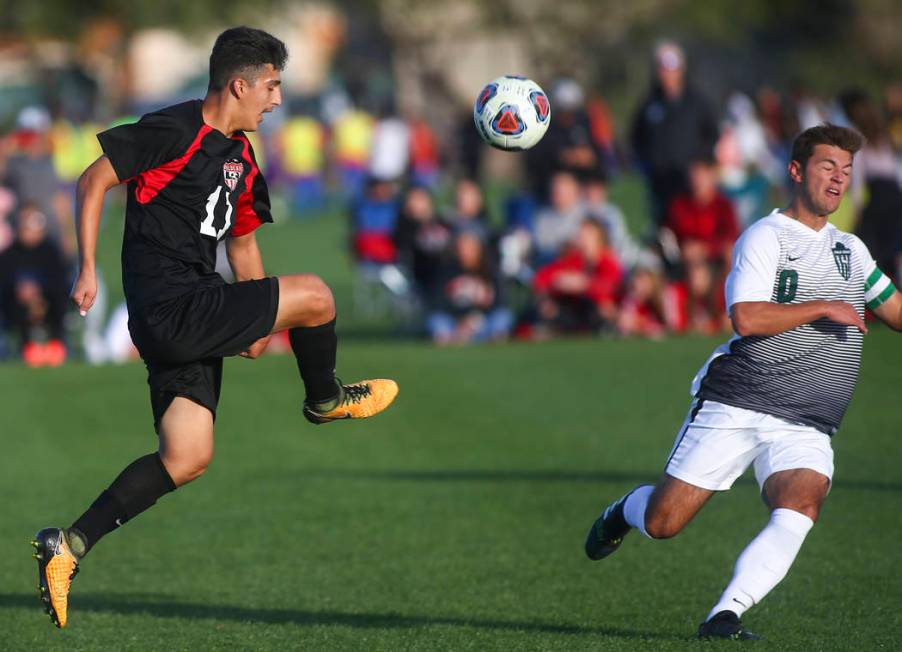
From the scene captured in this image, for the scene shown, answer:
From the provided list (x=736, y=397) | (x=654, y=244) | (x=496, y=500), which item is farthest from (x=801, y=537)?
Result: (x=654, y=244)

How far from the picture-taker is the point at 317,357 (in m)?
6.15

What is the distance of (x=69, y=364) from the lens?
15.2 metres

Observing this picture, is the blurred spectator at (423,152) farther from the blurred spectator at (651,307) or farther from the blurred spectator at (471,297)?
the blurred spectator at (651,307)

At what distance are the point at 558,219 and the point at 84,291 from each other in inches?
428

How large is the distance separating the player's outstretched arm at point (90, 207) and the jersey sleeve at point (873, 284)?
2911 mm

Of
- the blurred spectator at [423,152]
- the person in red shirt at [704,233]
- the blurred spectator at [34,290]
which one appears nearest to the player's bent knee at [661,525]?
the person in red shirt at [704,233]

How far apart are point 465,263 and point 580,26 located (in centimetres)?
2535

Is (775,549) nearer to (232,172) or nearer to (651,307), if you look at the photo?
(232,172)

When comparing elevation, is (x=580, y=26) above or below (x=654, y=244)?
above

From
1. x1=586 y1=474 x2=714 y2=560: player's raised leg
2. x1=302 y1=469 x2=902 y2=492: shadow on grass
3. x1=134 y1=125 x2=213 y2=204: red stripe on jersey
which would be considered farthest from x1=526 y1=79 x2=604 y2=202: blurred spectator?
x1=134 y1=125 x2=213 y2=204: red stripe on jersey

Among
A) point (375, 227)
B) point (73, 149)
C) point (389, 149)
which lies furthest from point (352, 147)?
point (375, 227)

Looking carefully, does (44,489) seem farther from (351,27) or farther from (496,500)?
(351,27)

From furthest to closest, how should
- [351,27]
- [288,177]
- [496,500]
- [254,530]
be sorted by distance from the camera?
[351,27] < [288,177] < [496,500] < [254,530]

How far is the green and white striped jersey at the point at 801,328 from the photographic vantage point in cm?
579
